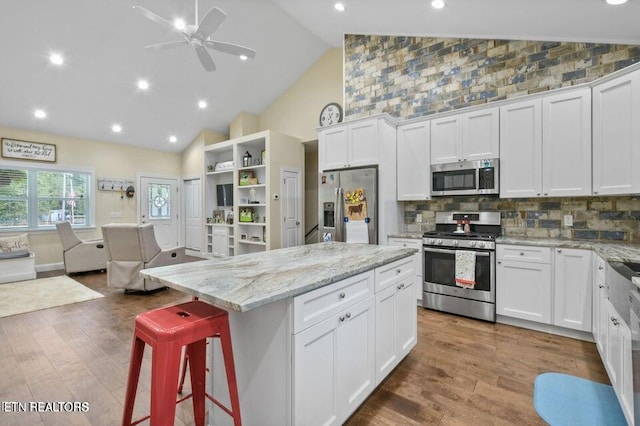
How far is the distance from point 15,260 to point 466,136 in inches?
284

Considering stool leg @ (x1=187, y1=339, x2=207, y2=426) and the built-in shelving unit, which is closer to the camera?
stool leg @ (x1=187, y1=339, x2=207, y2=426)

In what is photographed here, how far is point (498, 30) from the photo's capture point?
11.7 ft

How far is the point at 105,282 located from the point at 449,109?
611 centimetres

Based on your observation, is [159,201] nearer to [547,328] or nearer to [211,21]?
[211,21]

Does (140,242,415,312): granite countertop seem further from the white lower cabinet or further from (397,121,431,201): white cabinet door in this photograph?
(397,121,431,201): white cabinet door

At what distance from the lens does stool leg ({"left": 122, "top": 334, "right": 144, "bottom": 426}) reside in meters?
1.38

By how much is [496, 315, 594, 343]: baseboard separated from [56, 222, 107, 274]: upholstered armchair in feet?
22.0

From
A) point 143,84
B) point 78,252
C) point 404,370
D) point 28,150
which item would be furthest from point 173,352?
point 28,150

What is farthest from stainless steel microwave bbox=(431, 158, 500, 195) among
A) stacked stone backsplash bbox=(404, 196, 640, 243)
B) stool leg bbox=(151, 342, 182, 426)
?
A: stool leg bbox=(151, 342, 182, 426)

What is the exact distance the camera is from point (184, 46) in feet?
16.8

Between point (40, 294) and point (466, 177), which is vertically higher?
point (466, 177)

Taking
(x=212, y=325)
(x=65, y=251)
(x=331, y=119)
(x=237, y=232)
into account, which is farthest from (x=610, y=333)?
(x=65, y=251)

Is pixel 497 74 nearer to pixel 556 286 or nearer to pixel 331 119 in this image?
pixel 556 286

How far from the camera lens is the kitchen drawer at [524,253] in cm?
301
